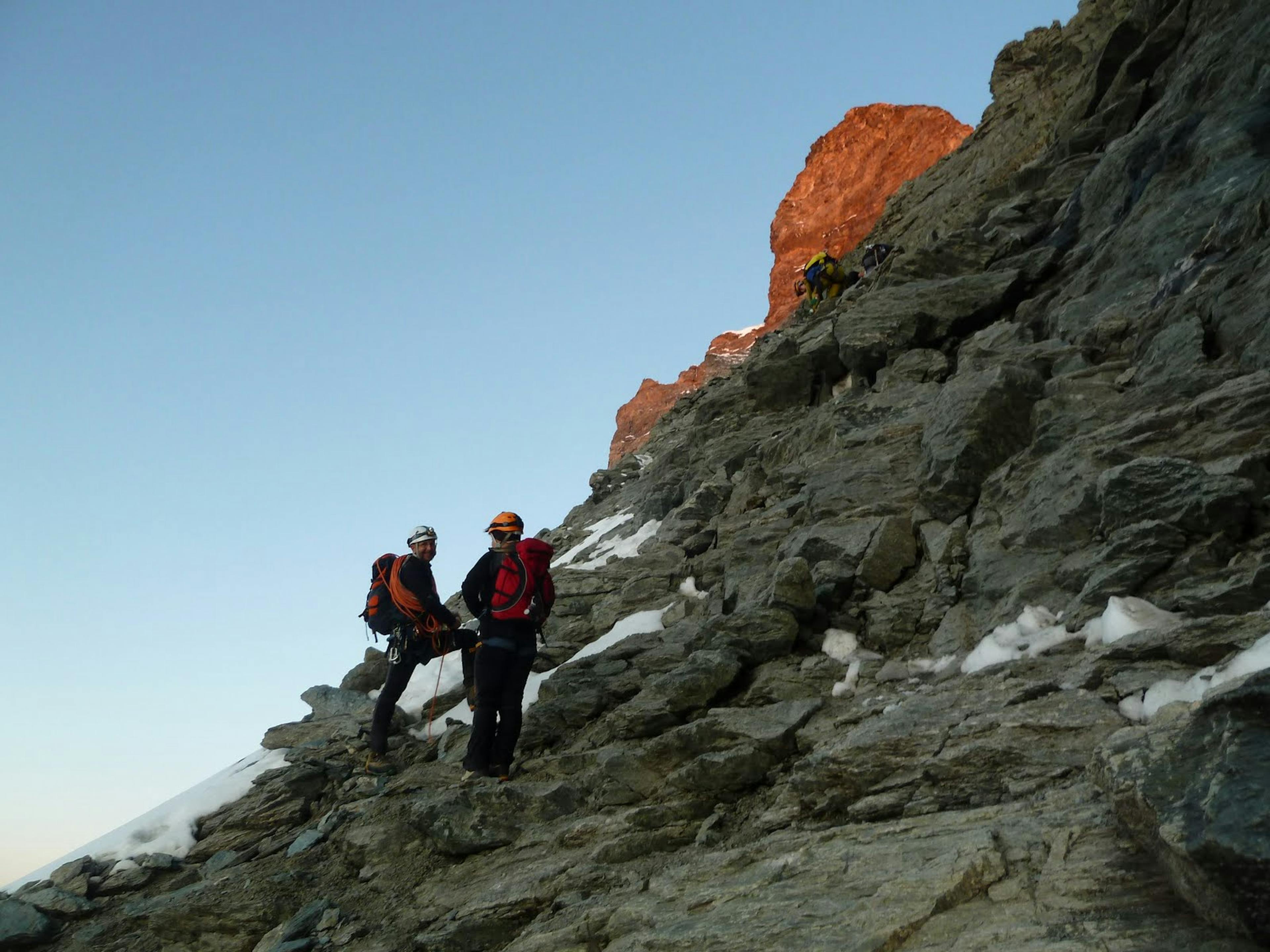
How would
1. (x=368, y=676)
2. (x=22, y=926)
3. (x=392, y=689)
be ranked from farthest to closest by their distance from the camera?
1. (x=368, y=676)
2. (x=392, y=689)
3. (x=22, y=926)

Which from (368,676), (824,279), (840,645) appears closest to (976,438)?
(840,645)

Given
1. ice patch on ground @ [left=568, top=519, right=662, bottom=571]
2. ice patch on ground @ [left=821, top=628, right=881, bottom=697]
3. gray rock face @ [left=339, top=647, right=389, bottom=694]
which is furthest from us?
ice patch on ground @ [left=568, top=519, right=662, bottom=571]

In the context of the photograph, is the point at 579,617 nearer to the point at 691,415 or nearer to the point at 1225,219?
the point at 1225,219

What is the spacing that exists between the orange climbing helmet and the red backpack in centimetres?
26

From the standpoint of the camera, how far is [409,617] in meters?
11.3

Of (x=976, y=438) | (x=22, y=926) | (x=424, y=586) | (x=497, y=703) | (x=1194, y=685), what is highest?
(x=424, y=586)

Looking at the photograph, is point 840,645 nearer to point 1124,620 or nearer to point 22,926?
point 1124,620

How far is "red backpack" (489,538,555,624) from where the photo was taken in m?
9.71

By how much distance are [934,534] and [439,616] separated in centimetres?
654

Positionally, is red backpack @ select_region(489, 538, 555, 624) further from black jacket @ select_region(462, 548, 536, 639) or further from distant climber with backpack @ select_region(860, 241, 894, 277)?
distant climber with backpack @ select_region(860, 241, 894, 277)

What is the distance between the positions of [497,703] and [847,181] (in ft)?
255

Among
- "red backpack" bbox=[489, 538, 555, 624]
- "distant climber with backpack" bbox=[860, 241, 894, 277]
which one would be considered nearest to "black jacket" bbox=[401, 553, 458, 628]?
"red backpack" bbox=[489, 538, 555, 624]

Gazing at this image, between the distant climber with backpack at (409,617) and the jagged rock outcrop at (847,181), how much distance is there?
193 ft

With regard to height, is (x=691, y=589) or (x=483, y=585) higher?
(x=483, y=585)
